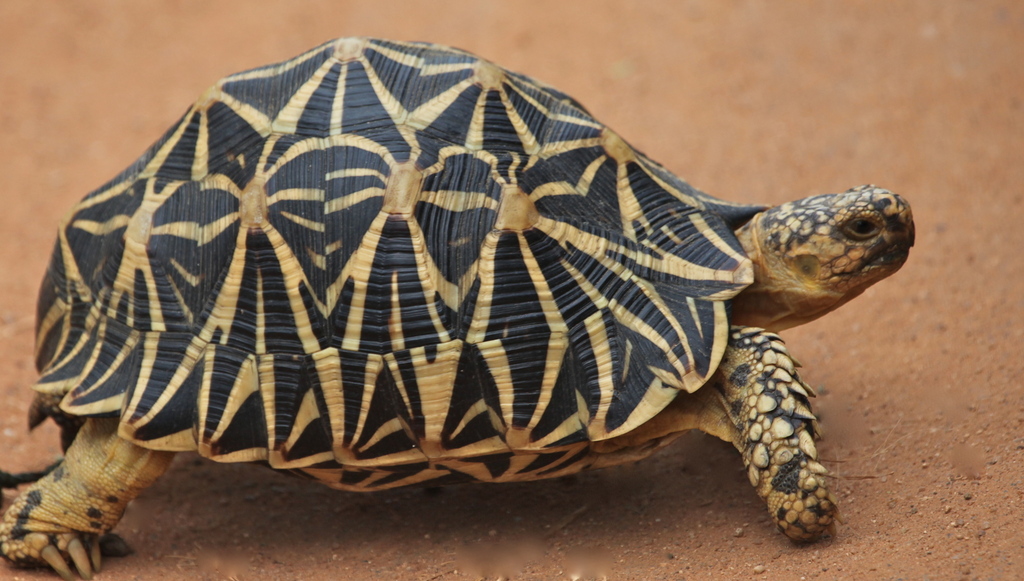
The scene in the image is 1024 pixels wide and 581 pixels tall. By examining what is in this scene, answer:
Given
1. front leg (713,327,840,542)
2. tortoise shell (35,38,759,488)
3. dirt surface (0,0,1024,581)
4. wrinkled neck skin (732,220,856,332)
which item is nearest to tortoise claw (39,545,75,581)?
dirt surface (0,0,1024,581)

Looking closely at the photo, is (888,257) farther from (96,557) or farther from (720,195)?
(96,557)

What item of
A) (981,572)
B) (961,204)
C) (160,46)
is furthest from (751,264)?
(160,46)

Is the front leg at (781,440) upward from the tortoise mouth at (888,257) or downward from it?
downward

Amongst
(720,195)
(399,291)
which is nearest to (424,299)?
(399,291)

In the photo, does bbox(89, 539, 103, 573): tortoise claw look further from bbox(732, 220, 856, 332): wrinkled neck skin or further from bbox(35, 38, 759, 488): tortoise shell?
bbox(732, 220, 856, 332): wrinkled neck skin

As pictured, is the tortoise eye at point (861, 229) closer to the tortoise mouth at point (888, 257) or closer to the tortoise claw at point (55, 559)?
the tortoise mouth at point (888, 257)

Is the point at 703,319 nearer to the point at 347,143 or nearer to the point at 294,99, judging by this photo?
the point at 347,143

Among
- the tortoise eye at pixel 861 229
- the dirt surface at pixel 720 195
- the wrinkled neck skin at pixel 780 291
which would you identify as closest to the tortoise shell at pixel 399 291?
the wrinkled neck skin at pixel 780 291
